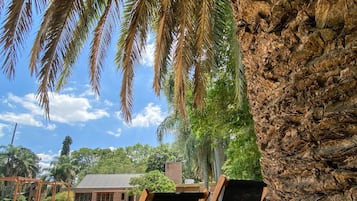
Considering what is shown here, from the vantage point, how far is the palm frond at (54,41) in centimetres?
415

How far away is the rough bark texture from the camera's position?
1131 millimetres

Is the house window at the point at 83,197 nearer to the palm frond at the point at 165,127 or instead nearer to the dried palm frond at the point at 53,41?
the palm frond at the point at 165,127

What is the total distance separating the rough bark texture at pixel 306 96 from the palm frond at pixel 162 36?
285 centimetres

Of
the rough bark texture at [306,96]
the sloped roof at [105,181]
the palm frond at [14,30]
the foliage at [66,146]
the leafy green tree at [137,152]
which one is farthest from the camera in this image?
the foliage at [66,146]

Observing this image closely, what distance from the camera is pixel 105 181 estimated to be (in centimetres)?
2423

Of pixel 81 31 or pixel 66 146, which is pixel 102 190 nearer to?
pixel 81 31

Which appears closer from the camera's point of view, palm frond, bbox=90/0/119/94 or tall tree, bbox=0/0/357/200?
tall tree, bbox=0/0/357/200

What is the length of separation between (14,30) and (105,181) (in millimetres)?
21681

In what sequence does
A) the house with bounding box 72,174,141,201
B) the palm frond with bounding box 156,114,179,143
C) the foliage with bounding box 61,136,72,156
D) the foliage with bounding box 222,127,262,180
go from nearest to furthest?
the foliage with bounding box 222,127,262,180 < the palm frond with bounding box 156,114,179,143 < the house with bounding box 72,174,141,201 < the foliage with bounding box 61,136,72,156

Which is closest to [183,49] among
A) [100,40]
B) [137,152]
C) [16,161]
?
[100,40]

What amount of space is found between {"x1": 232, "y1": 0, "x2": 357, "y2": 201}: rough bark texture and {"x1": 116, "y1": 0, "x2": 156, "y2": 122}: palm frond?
3.02 metres

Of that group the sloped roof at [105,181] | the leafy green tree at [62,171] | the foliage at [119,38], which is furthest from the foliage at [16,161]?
the foliage at [119,38]

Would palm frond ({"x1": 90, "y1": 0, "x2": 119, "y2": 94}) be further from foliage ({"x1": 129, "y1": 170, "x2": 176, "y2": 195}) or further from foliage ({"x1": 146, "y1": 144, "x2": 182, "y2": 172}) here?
foliage ({"x1": 146, "y1": 144, "x2": 182, "y2": 172})

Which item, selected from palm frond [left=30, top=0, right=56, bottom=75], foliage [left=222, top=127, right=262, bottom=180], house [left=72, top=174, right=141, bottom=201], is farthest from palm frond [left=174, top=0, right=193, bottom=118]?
house [left=72, top=174, right=141, bottom=201]
